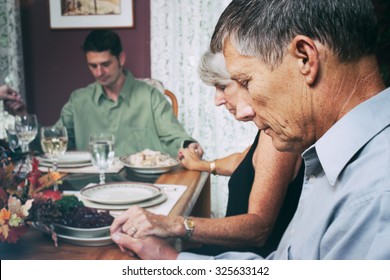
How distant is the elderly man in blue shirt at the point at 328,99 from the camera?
0.45 m

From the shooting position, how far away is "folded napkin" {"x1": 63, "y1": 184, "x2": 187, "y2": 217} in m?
0.83

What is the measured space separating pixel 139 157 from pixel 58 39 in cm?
35

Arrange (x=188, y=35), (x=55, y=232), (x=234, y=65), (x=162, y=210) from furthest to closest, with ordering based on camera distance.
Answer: (x=188, y=35) < (x=162, y=210) < (x=55, y=232) < (x=234, y=65)

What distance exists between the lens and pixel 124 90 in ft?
4.02

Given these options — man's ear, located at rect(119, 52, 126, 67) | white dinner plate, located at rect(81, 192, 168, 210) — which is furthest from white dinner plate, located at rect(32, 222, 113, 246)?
man's ear, located at rect(119, 52, 126, 67)

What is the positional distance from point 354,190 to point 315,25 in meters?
0.19

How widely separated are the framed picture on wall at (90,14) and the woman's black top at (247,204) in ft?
1.31

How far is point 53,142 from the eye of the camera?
1048 millimetres

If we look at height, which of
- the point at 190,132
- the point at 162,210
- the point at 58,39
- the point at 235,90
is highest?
the point at 58,39

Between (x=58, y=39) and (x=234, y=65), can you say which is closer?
(x=234, y=65)

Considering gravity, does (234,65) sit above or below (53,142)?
above

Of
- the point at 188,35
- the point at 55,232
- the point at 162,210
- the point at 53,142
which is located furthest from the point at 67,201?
the point at 188,35

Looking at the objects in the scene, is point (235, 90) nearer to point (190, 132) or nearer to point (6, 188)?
point (190, 132)

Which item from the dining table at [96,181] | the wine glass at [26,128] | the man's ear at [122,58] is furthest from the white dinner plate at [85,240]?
the man's ear at [122,58]
